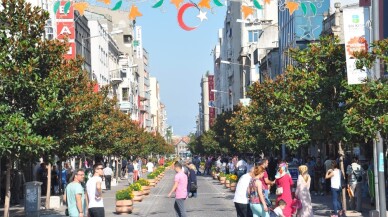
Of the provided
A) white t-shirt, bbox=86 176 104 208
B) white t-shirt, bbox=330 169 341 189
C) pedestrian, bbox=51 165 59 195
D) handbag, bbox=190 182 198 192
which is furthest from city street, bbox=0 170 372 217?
white t-shirt, bbox=86 176 104 208

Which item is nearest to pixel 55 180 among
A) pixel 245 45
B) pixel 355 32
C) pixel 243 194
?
pixel 355 32

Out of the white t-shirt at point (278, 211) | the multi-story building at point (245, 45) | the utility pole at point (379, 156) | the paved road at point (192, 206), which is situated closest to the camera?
the white t-shirt at point (278, 211)

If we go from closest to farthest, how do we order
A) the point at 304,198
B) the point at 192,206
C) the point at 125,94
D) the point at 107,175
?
1. the point at 304,198
2. the point at 192,206
3. the point at 107,175
4. the point at 125,94

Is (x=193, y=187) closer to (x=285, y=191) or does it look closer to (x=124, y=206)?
(x=124, y=206)

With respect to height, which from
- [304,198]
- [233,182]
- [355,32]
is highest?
[355,32]

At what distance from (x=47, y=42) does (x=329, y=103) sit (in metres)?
8.77

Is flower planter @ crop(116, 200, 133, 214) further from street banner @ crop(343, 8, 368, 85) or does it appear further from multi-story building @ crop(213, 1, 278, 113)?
multi-story building @ crop(213, 1, 278, 113)

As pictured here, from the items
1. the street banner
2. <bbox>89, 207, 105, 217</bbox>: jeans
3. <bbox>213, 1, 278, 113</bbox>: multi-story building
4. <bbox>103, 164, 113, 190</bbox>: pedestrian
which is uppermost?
<bbox>213, 1, 278, 113</bbox>: multi-story building

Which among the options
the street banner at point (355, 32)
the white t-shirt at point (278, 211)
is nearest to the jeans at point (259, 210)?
the white t-shirt at point (278, 211)

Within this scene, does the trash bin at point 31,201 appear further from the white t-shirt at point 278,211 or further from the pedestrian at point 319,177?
the pedestrian at point 319,177

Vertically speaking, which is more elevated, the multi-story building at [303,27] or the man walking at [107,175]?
the multi-story building at [303,27]

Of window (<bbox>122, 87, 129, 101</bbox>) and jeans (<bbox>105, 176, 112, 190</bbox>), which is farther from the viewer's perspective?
window (<bbox>122, 87, 129, 101</bbox>)

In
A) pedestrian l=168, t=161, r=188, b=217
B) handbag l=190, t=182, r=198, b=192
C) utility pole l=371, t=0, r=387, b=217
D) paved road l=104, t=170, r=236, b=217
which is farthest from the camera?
handbag l=190, t=182, r=198, b=192

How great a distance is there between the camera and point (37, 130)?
23.1 m
